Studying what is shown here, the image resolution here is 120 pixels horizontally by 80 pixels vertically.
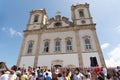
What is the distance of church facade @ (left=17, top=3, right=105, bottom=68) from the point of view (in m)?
19.6

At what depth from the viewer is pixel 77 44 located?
21109 millimetres

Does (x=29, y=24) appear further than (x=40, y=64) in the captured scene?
Yes

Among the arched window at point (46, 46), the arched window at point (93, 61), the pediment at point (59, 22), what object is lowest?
the arched window at point (93, 61)

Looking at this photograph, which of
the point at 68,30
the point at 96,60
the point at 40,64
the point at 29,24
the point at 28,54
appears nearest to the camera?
the point at 96,60

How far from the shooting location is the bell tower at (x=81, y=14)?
2416 cm

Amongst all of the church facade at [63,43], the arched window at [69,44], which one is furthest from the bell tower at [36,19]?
the arched window at [69,44]

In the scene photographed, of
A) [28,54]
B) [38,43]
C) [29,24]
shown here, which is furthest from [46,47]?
[29,24]

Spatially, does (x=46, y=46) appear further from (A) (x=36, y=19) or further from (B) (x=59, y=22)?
(A) (x=36, y=19)

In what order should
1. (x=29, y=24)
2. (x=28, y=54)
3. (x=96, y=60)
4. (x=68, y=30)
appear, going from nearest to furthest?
1. (x=96, y=60)
2. (x=28, y=54)
3. (x=68, y=30)
4. (x=29, y=24)

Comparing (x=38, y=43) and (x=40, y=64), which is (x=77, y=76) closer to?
(x=40, y=64)

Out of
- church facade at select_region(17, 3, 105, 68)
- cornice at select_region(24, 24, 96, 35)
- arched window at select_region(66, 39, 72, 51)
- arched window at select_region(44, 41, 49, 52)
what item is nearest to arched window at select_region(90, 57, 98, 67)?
church facade at select_region(17, 3, 105, 68)

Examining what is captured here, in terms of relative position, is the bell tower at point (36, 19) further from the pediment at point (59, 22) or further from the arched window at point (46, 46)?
the arched window at point (46, 46)

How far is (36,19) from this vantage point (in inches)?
1093

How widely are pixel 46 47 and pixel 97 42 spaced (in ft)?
28.6
